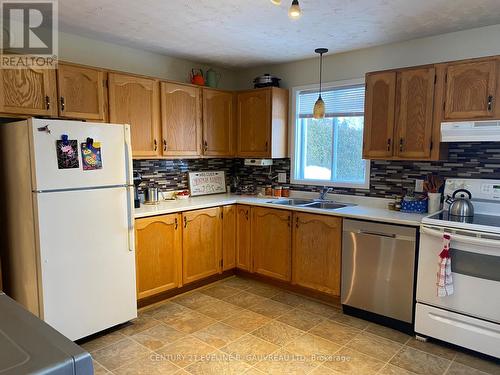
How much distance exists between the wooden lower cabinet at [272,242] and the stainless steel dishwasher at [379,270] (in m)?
0.61

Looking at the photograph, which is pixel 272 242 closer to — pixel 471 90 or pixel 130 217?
pixel 130 217

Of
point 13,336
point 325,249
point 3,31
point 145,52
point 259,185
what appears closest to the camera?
point 13,336

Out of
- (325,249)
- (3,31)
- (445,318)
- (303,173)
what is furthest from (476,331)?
(3,31)

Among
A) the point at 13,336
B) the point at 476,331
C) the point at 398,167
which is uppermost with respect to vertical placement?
the point at 398,167

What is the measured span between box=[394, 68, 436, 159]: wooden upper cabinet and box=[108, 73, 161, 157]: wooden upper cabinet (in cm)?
221

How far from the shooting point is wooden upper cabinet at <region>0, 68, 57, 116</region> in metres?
2.54

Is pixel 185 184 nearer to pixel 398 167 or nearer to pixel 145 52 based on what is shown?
pixel 145 52

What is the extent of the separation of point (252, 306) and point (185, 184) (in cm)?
159

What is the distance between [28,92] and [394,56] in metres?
3.09

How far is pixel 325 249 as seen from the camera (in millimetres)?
3230

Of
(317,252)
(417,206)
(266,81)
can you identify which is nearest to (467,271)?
(417,206)

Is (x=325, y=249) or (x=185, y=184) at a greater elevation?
(x=185, y=184)

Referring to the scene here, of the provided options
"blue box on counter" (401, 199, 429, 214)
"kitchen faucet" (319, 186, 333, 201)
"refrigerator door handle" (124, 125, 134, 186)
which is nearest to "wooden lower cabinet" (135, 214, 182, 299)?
"refrigerator door handle" (124, 125, 134, 186)

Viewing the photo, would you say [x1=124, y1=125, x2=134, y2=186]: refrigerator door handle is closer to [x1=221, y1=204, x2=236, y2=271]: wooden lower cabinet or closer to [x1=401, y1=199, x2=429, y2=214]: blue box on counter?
[x1=221, y1=204, x2=236, y2=271]: wooden lower cabinet
